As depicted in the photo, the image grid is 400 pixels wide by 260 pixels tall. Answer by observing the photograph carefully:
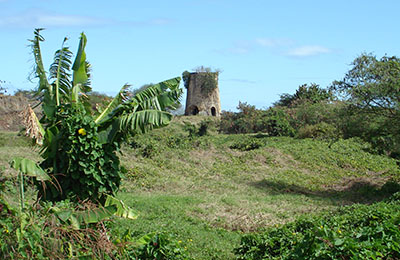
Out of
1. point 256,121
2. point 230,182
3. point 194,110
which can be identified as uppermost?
point 194,110

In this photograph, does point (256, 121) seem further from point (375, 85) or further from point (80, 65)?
point (80, 65)

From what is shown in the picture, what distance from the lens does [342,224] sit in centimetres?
832

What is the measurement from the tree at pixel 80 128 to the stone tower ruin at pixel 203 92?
94.5 feet

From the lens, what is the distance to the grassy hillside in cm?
1148

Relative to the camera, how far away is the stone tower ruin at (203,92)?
3897cm

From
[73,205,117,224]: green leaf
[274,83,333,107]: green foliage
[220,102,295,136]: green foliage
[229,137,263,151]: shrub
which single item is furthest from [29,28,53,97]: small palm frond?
[274,83,333,107]: green foliage

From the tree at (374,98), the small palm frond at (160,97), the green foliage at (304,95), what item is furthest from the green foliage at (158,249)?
the green foliage at (304,95)

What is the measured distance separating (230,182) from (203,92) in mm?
21520

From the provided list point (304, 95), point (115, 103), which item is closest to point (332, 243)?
point (115, 103)

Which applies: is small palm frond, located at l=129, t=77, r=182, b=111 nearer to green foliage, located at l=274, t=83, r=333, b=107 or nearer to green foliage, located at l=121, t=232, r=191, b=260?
green foliage, located at l=121, t=232, r=191, b=260

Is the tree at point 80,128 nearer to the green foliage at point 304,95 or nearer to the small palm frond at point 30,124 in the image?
the small palm frond at point 30,124

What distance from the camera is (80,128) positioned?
30.2 feet

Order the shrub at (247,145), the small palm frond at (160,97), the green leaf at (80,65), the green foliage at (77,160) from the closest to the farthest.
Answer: the green foliage at (77,160), the green leaf at (80,65), the small palm frond at (160,97), the shrub at (247,145)

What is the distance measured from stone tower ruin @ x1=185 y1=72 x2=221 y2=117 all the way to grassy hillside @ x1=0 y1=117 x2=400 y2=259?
37.5ft
